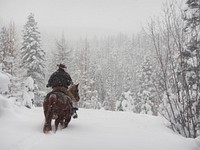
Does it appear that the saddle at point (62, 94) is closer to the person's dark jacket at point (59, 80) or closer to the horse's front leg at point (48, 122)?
the person's dark jacket at point (59, 80)

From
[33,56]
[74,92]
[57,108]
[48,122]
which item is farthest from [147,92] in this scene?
[48,122]

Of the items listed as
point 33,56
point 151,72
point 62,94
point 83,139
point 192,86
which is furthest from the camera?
point 151,72

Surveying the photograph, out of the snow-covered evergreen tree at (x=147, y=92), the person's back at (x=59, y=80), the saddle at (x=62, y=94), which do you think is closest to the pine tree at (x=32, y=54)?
the snow-covered evergreen tree at (x=147, y=92)

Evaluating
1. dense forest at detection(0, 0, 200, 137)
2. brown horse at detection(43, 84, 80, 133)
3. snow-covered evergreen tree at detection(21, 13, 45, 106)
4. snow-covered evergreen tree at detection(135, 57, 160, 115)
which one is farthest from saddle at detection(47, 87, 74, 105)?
snow-covered evergreen tree at detection(135, 57, 160, 115)

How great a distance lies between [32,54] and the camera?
25812mm

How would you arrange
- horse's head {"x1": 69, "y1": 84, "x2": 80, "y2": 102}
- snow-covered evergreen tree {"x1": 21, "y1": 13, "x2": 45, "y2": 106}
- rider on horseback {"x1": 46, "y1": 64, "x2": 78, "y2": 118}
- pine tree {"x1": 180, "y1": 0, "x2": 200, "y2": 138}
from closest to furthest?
pine tree {"x1": 180, "y1": 0, "x2": 200, "y2": 138} < rider on horseback {"x1": 46, "y1": 64, "x2": 78, "y2": 118} < horse's head {"x1": 69, "y1": 84, "x2": 80, "y2": 102} < snow-covered evergreen tree {"x1": 21, "y1": 13, "x2": 45, "y2": 106}

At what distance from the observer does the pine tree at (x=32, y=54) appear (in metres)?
25.8

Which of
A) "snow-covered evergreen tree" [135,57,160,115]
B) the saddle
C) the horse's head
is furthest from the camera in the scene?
"snow-covered evergreen tree" [135,57,160,115]

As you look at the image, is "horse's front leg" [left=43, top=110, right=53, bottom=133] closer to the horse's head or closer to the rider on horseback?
the rider on horseback

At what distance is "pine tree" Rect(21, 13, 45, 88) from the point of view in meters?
25.8

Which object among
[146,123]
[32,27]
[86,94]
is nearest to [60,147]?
[146,123]

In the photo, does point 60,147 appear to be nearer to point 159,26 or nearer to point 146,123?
point 159,26

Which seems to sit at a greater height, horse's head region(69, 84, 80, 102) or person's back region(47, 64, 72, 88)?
person's back region(47, 64, 72, 88)

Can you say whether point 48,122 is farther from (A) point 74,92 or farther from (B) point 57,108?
(A) point 74,92
